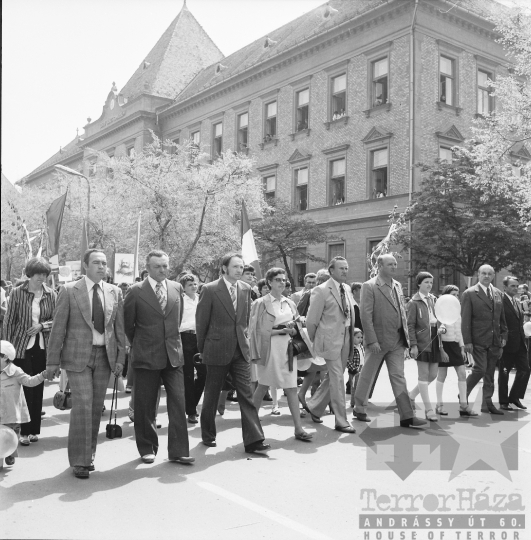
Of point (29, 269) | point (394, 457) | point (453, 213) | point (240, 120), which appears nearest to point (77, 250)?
point (240, 120)

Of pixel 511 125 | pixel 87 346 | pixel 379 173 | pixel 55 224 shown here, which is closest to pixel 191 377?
pixel 87 346

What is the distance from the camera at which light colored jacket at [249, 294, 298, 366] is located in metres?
7.80

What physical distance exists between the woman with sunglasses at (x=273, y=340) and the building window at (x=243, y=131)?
30.5 meters

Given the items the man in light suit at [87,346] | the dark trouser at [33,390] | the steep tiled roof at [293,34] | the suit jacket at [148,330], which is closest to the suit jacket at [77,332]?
the man in light suit at [87,346]

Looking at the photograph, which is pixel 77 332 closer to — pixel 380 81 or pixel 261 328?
pixel 261 328

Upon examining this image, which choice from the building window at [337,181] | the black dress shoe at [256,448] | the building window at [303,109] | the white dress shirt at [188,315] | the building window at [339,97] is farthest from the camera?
the building window at [303,109]

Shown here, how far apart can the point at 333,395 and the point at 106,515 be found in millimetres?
3736

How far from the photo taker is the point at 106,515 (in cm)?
464

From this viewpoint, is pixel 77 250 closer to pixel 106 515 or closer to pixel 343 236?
pixel 343 236

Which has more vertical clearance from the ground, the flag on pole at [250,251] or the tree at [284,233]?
the tree at [284,233]

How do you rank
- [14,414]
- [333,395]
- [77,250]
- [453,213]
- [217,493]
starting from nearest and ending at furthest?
[217,493], [14,414], [333,395], [453,213], [77,250]

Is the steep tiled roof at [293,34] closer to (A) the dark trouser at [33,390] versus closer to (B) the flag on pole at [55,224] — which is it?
(B) the flag on pole at [55,224]

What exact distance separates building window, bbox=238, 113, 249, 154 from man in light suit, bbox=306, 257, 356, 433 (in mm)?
30392

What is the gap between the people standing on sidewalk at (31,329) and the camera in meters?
7.24
